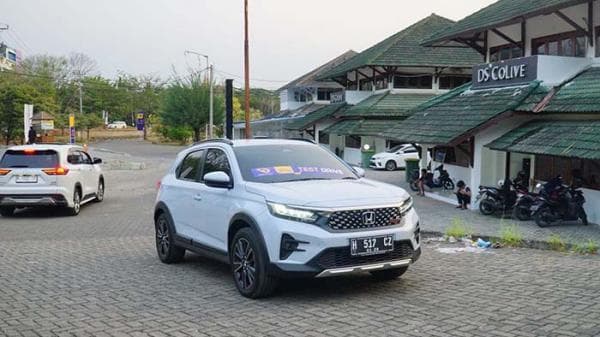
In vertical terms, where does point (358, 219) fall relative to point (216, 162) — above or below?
below

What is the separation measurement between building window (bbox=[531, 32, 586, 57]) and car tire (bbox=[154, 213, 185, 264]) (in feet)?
40.0

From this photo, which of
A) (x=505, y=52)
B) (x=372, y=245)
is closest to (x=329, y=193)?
(x=372, y=245)

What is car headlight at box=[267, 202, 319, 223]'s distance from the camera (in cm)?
605

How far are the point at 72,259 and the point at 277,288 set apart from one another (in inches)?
165

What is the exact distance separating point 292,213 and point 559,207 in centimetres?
857

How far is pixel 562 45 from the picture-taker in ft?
53.7

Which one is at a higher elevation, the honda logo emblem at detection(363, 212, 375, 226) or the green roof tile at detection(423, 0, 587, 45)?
the green roof tile at detection(423, 0, 587, 45)

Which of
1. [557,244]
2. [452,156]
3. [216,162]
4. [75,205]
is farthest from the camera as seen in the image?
[452,156]

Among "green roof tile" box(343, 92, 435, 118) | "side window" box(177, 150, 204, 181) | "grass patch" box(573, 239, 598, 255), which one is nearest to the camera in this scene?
"side window" box(177, 150, 204, 181)

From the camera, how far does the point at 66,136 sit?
7431 centimetres

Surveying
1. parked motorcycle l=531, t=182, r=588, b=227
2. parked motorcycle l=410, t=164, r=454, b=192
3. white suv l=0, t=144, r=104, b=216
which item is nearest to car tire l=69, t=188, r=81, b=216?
white suv l=0, t=144, r=104, b=216

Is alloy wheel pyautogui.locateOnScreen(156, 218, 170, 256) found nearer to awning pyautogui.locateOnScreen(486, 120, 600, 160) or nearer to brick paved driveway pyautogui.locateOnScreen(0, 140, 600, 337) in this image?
brick paved driveway pyautogui.locateOnScreen(0, 140, 600, 337)

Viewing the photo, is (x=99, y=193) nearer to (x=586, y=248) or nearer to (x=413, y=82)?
(x=586, y=248)

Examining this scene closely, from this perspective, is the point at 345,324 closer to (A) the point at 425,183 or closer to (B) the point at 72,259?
(B) the point at 72,259
